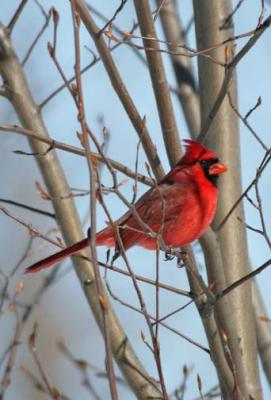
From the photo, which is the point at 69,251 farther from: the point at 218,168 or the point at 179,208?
the point at 218,168

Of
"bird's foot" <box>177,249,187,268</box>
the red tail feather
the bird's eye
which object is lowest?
"bird's foot" <box>177,249,187,268</box>

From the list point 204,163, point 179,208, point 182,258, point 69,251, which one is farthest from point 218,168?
point 182,258

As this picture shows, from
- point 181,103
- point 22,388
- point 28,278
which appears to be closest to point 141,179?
point 181,103

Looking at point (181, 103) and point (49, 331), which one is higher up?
point (49, 331)

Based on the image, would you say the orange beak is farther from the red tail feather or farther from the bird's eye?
the red tail feather

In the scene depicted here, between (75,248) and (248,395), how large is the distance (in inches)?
35.2

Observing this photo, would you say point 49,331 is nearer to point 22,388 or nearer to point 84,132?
point 22,388

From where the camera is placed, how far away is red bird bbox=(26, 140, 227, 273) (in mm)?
3648

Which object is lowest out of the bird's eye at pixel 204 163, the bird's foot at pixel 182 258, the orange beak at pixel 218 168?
the bird's foot at pixel 182 258

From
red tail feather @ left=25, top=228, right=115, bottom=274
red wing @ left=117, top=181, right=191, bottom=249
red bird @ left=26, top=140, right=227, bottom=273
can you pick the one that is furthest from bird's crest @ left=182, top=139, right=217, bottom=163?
red tail feather @ left=25, top=228, right=115, bottom=274

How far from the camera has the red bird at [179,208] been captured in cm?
365

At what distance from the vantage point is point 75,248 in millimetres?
3576

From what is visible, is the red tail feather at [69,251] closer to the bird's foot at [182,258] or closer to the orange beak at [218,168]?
the bird's foot at [182,258]

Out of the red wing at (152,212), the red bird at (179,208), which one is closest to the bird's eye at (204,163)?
the red bird at (179,208)
